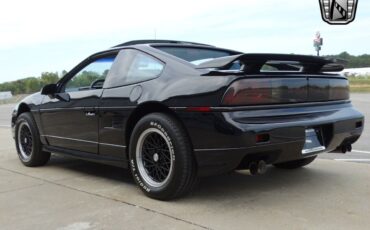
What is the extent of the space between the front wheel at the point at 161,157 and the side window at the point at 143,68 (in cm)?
42

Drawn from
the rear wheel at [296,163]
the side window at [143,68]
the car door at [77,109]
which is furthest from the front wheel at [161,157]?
the rear wheel at [296,163]

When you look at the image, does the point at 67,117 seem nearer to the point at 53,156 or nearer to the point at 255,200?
the point at 53,156

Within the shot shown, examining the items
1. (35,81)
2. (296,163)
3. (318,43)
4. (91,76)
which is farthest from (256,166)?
(35,81)

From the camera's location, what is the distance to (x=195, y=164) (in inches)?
160

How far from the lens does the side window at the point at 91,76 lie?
5168 mm

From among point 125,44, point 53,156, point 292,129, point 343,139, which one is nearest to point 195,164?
point 292,129

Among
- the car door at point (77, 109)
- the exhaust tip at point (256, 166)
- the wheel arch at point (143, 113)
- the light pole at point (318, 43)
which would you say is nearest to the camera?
the exhaust tip at point (256, 166)

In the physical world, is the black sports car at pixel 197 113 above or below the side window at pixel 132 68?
below

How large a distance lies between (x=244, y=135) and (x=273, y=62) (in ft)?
2.90

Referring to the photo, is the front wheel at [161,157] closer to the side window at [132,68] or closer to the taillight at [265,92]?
the side window at [132,68]

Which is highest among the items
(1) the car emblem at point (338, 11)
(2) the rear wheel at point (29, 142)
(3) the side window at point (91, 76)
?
(1) the car emblem at point (338, 11)

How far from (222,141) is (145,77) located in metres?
1.13

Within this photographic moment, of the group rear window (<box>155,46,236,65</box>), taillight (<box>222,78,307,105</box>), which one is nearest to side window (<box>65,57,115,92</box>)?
rear window (<box>155,46,236,65</box>)

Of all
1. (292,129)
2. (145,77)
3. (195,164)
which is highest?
(145,77)
